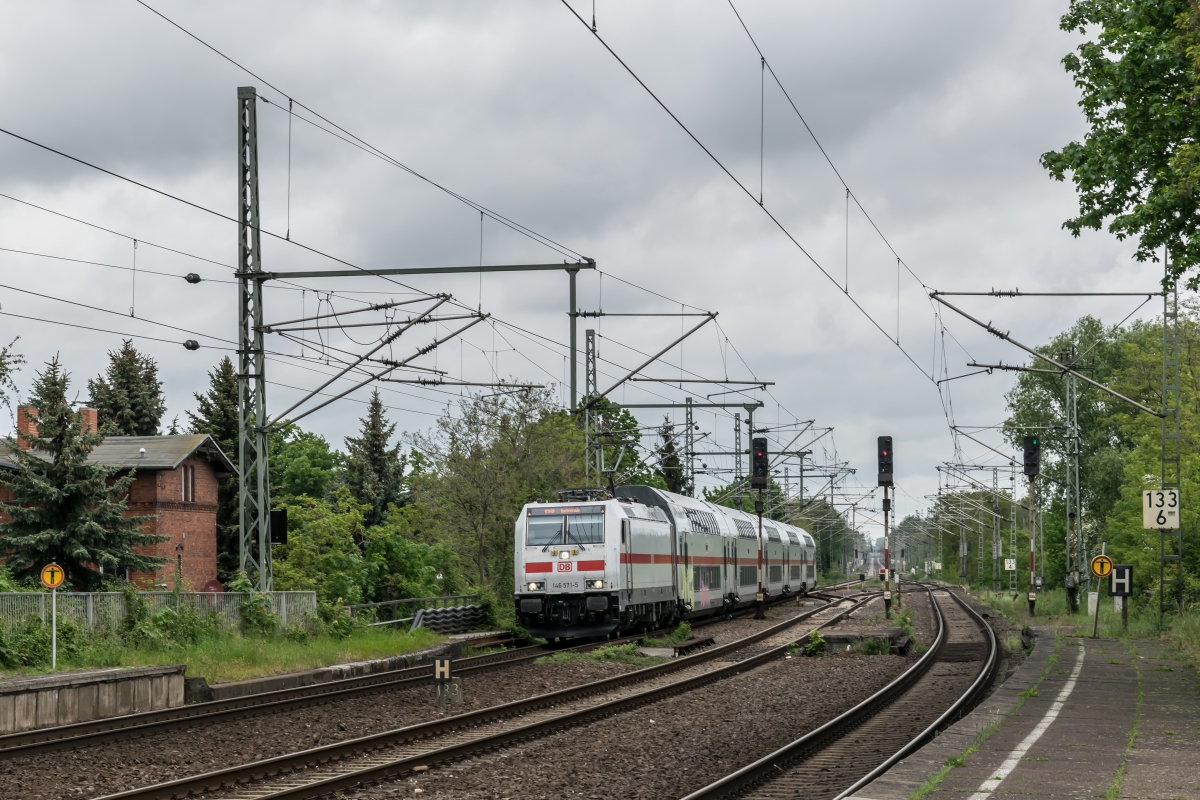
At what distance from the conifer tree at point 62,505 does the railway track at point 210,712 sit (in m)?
17.9

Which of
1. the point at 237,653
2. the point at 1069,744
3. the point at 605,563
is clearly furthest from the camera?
the point at 605,563

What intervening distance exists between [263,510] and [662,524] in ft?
42.2

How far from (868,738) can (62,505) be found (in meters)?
29.5

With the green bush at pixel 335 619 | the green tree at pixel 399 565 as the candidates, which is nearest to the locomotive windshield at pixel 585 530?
the green bush at pixel 335 619

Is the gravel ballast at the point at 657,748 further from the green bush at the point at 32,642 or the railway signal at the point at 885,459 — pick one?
the railway signal at the point at 885,459

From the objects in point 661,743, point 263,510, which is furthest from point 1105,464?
point 661,743

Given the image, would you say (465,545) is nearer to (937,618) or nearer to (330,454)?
(937,618)

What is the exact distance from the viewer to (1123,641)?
29016 millimetres

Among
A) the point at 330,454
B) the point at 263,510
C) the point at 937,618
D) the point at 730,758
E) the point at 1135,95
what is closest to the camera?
the point at 730,758

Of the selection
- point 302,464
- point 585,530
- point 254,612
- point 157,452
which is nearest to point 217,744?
point 254,612

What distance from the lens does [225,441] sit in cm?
5903

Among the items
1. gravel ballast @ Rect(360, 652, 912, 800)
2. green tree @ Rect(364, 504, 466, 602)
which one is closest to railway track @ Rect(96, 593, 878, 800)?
gravel ballast @ Rect(360, 652, 912, 800)

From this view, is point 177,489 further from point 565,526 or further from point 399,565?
point 565,526

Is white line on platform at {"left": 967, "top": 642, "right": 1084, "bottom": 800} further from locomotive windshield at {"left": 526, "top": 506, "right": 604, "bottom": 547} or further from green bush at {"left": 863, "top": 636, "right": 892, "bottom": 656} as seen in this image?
locomotive windshield at {"left": 526, "top": 506, "right": 604, "bottom": 547}
